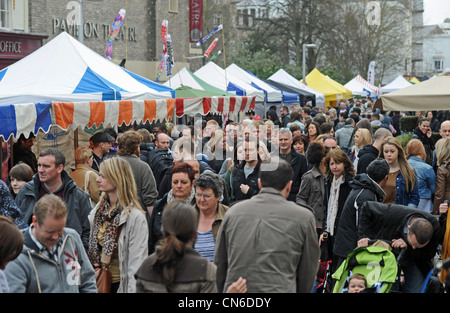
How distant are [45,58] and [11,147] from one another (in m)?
2.09

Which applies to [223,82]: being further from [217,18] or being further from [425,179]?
[217,18]

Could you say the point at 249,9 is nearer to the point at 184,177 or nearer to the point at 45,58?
the point at 45,58

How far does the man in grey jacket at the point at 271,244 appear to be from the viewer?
4289mm

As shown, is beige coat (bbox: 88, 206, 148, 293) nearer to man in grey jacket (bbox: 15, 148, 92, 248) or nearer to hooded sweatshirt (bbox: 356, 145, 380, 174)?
man in grey jacket (bbox: 15, 148, 92, 248)

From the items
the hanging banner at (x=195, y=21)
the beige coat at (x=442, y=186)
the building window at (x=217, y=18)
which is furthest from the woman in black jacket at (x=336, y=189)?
the building window at (x=217, y=18)

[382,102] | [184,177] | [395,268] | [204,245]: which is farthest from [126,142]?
[382,102]

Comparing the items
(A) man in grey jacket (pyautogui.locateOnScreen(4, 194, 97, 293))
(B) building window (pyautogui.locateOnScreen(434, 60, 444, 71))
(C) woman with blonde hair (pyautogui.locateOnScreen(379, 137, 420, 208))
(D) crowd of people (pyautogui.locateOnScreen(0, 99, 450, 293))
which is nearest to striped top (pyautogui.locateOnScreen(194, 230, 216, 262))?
(D) crowd of people (pyautogui.locateOnScreen(0, 99, 450, 293))

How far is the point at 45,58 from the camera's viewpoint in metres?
11.6

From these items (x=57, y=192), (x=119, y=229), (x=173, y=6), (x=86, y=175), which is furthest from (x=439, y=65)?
(x=119, y=229)

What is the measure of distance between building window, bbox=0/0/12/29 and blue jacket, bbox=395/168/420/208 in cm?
1629

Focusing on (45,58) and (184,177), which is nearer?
(184,177)

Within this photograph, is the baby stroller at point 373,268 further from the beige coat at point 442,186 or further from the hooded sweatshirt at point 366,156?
the hooded sweatshirt at point 366,156

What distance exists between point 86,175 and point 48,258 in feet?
10.8

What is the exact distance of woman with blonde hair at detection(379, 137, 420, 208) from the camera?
26.8ft
